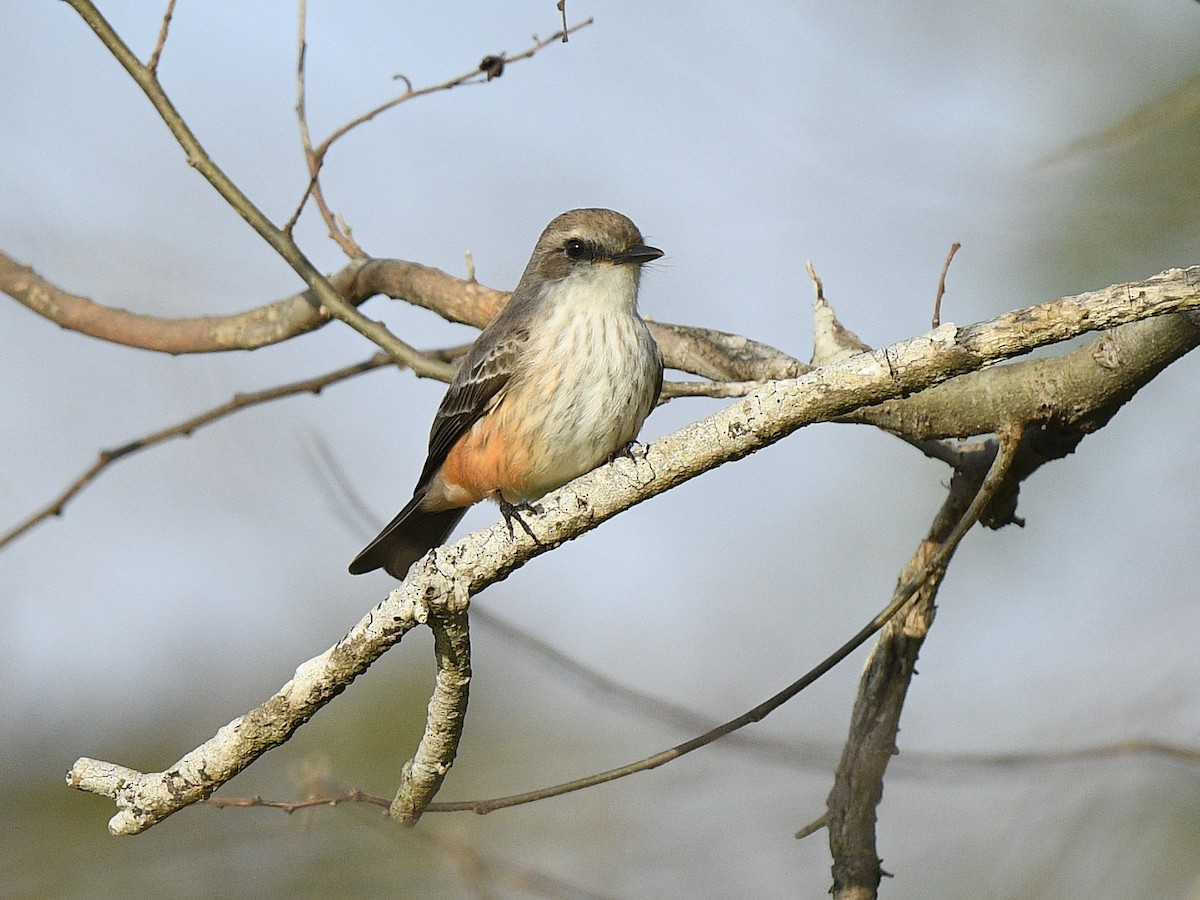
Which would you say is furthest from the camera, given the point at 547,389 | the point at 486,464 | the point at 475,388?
the point at 475,388

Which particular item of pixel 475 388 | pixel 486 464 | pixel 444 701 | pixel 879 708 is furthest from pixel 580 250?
pixel 444 701

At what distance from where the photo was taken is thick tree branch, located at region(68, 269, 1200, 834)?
8.67ft

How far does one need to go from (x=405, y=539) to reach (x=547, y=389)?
3.75 feet

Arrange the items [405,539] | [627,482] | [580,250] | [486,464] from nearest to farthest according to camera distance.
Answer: [627,482] < [486,464] < [580,250] < [405,539]

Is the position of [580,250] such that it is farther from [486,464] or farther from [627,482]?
[627,482]

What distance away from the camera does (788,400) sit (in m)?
2.97

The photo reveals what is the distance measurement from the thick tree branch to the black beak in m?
2.07

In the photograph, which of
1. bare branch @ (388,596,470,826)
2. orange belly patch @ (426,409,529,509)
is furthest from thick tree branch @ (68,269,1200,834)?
orange belly patch @ (426,409,529,509)

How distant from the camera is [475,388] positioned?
16.8ft

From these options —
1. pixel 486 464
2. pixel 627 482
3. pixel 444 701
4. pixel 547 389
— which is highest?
pixel 547 389

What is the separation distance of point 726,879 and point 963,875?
36.3 inches

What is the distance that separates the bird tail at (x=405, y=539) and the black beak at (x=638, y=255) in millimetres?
1343

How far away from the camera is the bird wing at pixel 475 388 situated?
5.01 m

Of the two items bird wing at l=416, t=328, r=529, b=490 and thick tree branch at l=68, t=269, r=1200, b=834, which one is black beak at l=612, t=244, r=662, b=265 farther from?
thick tree branch at l=68, t=269, r=1200, b=834
